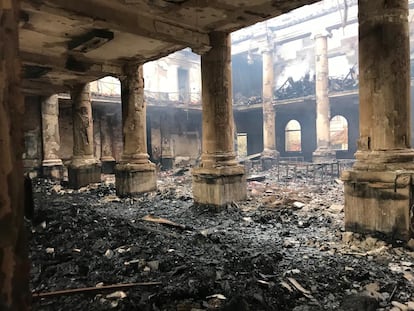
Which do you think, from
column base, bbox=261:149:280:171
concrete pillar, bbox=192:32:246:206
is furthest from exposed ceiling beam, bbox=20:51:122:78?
column base, bbox=261:149:280:171

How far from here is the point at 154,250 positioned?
13.1 feet

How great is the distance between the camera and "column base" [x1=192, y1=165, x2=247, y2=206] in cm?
621

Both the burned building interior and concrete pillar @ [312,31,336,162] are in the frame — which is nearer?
the burned building interior

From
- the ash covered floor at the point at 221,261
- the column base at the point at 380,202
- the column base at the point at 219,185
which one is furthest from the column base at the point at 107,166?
the column base at the point at 380,202

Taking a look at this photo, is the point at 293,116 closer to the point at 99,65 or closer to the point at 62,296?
the point at 99,65

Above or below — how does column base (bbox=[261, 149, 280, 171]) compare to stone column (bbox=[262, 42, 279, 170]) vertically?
below

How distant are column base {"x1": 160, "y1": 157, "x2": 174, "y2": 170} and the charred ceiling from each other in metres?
10.9

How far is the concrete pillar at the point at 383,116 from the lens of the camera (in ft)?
13.5

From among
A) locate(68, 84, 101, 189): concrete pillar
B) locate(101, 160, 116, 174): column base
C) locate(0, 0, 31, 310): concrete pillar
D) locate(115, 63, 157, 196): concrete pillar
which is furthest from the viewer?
locate(101, 160, 116, 174): column base

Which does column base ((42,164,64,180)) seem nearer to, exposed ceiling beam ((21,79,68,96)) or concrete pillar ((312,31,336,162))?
exposed ceiling beam ((21,79,68,96))

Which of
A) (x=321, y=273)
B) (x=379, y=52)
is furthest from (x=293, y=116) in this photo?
(x=321, y=273)

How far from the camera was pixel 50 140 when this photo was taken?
495 inches

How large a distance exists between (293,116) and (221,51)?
17789 mm

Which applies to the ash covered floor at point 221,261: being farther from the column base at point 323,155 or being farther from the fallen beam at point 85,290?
the column base at point 323,155
